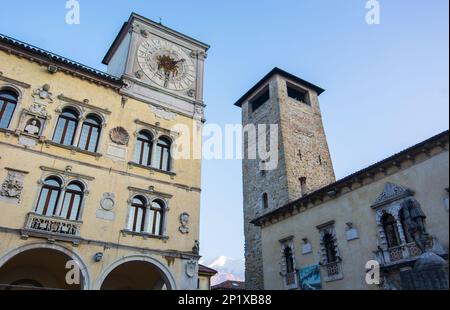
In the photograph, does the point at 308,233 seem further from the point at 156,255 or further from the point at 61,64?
the point at 61,64

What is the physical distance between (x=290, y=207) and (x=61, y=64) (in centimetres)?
1316

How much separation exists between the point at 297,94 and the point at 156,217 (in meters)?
27.0

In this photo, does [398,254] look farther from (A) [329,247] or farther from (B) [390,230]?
(A) [329,247]

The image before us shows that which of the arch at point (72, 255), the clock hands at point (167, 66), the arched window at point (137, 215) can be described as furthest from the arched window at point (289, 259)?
the clock hands at point (167, 66)

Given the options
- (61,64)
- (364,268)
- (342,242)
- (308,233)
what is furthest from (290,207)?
(61,64)

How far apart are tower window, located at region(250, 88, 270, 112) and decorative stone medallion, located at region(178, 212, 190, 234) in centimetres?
2342

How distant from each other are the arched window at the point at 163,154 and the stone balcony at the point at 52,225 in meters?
4.80

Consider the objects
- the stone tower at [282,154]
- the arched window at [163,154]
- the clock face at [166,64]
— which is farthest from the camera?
the stone tower at [282,154]

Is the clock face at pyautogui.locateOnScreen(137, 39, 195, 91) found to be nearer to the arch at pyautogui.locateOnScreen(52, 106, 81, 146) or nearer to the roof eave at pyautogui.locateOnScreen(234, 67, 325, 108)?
the arch at pyautogui.locateOnScreen(52, 106, 81, 146)

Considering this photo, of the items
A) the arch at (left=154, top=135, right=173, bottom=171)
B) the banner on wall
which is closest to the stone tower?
the banner on wall

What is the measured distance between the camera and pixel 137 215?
50.6 ft

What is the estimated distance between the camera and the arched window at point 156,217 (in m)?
15.6

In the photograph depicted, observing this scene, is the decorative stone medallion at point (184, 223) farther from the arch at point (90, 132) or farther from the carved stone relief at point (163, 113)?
the carved stone relief at point (163, 113)
